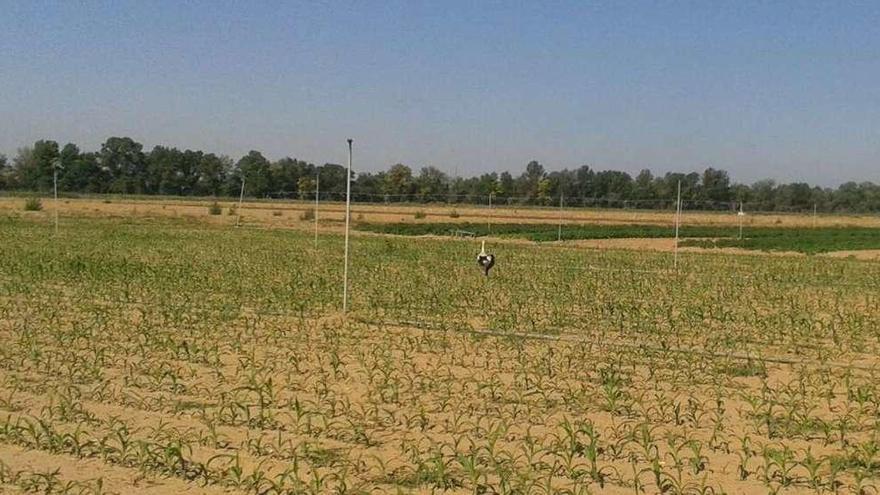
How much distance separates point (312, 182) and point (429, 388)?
76.0m

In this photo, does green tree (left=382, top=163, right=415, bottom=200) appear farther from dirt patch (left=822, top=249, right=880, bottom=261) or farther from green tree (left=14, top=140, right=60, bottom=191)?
dirt patch (left=822, top=249, right=880, bottom=261)

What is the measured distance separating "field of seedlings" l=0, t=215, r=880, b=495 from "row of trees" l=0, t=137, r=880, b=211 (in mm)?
68890

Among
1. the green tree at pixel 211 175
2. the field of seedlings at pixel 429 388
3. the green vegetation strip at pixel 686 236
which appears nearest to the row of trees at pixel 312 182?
the green tree at pixel 211 175

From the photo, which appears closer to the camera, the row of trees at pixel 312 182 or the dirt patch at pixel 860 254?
the dirt patch at pixel 860 254

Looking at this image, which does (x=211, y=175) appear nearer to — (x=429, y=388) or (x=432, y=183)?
(x=432, y=183)

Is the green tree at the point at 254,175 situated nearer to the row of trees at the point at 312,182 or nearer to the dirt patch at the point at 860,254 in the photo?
the row of trees at the point at 312,182

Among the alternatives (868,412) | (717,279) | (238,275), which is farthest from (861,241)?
(868,412)

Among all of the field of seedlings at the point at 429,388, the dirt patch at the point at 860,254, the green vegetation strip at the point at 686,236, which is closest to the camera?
the field of seedlings at the point at 429,388

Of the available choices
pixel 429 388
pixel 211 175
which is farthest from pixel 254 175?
pixel 429 388

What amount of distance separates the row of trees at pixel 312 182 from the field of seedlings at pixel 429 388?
6889 cm

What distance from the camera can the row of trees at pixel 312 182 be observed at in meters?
86.1

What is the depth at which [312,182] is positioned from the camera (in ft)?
268

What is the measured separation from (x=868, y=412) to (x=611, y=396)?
1.89m

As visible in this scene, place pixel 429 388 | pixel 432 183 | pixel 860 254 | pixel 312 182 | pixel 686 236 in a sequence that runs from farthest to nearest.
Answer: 1. pixel 432 183
2. pixel 312 182
3. pixel 686 236
4. pixel 860 254
5. pixel 429 388
